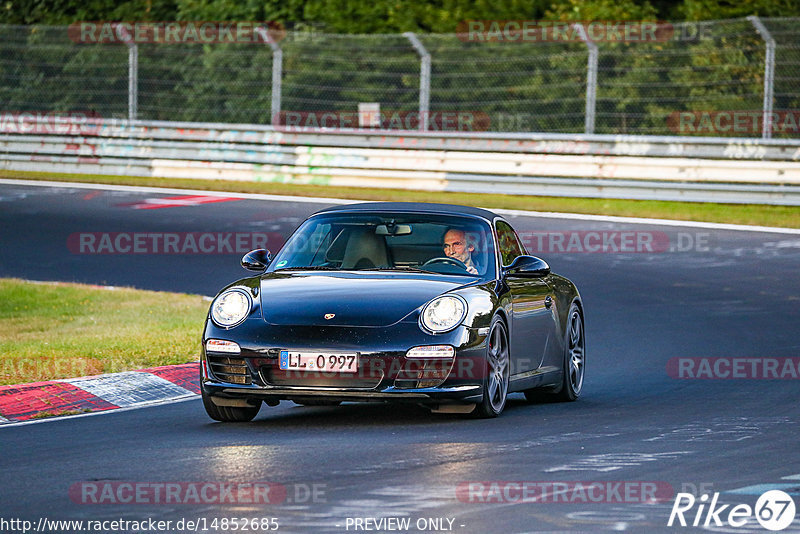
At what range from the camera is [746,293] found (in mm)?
15625

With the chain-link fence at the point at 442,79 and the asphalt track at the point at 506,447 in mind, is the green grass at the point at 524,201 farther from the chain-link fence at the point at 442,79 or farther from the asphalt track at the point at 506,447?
the asphalt track at the point at 506,447

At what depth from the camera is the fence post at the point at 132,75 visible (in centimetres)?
2628

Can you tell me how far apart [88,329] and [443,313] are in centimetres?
606

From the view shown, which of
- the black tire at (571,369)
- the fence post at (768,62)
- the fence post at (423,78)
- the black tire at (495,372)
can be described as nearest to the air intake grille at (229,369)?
the black tire at (495,372)

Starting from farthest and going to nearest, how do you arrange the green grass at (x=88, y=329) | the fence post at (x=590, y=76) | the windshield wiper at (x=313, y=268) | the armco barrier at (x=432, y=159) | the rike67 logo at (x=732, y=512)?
the fence post at (x=590, y=76), the armco barrier at (x=432, y=159), the green grass at (x=88, y=329), the windshield wiper at (x=313, y=268), the rike67 logo at (x=732, y=512)

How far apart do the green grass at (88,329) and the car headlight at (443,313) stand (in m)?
3.18

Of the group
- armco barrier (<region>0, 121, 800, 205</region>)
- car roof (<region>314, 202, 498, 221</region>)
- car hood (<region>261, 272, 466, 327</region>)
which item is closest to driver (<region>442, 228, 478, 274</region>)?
car roof (<region>314, 202, 498, 221</region>)

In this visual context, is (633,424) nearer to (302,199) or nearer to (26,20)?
(302,199)

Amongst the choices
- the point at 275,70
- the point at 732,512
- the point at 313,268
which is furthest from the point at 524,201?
the point at 732,512

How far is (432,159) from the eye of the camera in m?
24.1

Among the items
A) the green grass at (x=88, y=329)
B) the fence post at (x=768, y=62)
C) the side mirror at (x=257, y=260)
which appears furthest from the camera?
the fence post at (x=768, y=62)

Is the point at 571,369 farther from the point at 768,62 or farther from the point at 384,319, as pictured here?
the point at 768,62

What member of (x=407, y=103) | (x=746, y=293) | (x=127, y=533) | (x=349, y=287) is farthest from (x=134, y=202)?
(x=127, y=533)

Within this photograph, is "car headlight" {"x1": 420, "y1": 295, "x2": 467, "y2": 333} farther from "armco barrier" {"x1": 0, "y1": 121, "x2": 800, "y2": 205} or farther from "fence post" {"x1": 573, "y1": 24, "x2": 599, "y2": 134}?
"fence post" {"x1": 573, "y1": 24, "x2": 599, "y2": 134}
